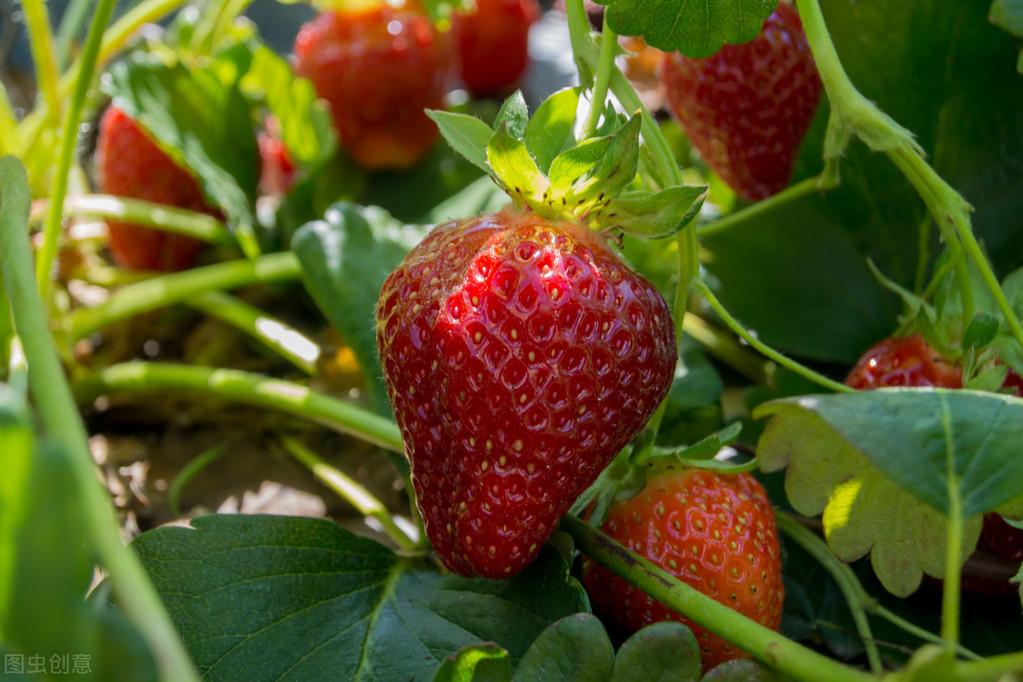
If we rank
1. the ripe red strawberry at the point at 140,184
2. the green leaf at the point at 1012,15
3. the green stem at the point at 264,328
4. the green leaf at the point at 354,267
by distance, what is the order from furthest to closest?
1. the ripe red strawberry at the point at 140,184
2. the green stem at the point at 264,328
3. the green leaf at the point at 354,267
4. the green leaf at the point at 1012,15

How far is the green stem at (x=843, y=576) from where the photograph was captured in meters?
0.64

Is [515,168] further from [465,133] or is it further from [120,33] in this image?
[120,33]

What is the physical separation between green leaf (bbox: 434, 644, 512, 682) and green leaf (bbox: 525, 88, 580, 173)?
0.25 metres

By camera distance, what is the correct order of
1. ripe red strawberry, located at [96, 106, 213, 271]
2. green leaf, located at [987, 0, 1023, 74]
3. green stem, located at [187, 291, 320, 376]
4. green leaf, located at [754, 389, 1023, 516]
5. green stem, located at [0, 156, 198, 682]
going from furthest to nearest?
ripe red strawberry, located at [96, 106, 213, 271] → green stem, located at [187, 291, 320, 376] → green leaf, located at [987, 0, 1023, 74] → green leaf, located at [754, 389, 1023, 516] → green stem, located at [0, 156, 198, 682]

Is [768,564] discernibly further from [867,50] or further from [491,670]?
[867,50]

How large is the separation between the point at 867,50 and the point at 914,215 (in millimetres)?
137

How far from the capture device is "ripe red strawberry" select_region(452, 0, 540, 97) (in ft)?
4.88

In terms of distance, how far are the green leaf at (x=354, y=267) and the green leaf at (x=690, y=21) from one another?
0.91 ft

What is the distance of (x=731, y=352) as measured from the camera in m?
0.98

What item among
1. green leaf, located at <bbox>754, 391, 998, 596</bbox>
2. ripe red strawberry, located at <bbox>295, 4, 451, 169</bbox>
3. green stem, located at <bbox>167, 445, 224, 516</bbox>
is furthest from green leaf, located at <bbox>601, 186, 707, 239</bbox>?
ripe red strawberry, located at <bbox>295, 4, 451, 169</bbox>

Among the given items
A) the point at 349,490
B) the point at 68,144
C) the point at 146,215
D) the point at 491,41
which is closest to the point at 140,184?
the point at 146,215

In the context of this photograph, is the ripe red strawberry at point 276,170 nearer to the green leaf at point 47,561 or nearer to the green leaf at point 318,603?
the green leaf at point 318,603

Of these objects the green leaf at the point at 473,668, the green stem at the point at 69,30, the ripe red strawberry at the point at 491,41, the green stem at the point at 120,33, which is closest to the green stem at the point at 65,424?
the green leaf at the point at 473,668

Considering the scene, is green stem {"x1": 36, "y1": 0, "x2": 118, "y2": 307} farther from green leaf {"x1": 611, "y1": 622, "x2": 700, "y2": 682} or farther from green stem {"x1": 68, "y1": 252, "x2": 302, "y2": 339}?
green leaf {"x1": 611, "y1": 622, "x2": 700, "y2": 682}
